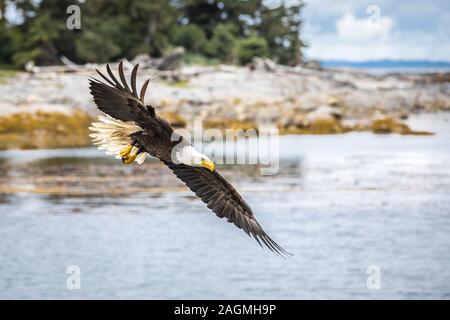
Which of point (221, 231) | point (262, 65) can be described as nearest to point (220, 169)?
point (221, 231)

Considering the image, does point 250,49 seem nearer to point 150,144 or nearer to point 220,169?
point 220,169

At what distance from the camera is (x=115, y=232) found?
21266 mm

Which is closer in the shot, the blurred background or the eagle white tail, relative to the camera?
the eagle white tail

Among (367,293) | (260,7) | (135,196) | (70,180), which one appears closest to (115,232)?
(135,196)

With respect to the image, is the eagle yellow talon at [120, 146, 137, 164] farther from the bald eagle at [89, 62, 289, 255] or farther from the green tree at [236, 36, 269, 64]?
the green tree at [236, 36, 269, 64]

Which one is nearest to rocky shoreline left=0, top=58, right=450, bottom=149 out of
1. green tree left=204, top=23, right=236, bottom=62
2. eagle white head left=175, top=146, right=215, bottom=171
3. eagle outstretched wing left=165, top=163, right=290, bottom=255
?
green tree left=204, top=23, right=236, bottom=62

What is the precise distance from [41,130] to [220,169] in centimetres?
671

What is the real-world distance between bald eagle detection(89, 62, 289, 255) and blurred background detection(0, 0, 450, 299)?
6.58 meters

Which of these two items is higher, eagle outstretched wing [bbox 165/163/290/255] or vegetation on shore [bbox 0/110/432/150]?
vegetation on shore [bbox 0/110/432/150]

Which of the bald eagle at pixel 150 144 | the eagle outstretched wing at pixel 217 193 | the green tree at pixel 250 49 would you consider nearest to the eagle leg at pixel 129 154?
the bald eagle at pixel 150 144

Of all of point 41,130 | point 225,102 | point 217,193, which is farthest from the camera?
point 225,102

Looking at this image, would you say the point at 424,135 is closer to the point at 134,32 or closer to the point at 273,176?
the point at 273,176

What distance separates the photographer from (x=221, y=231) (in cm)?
2189

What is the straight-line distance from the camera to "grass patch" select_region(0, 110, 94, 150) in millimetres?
31078
